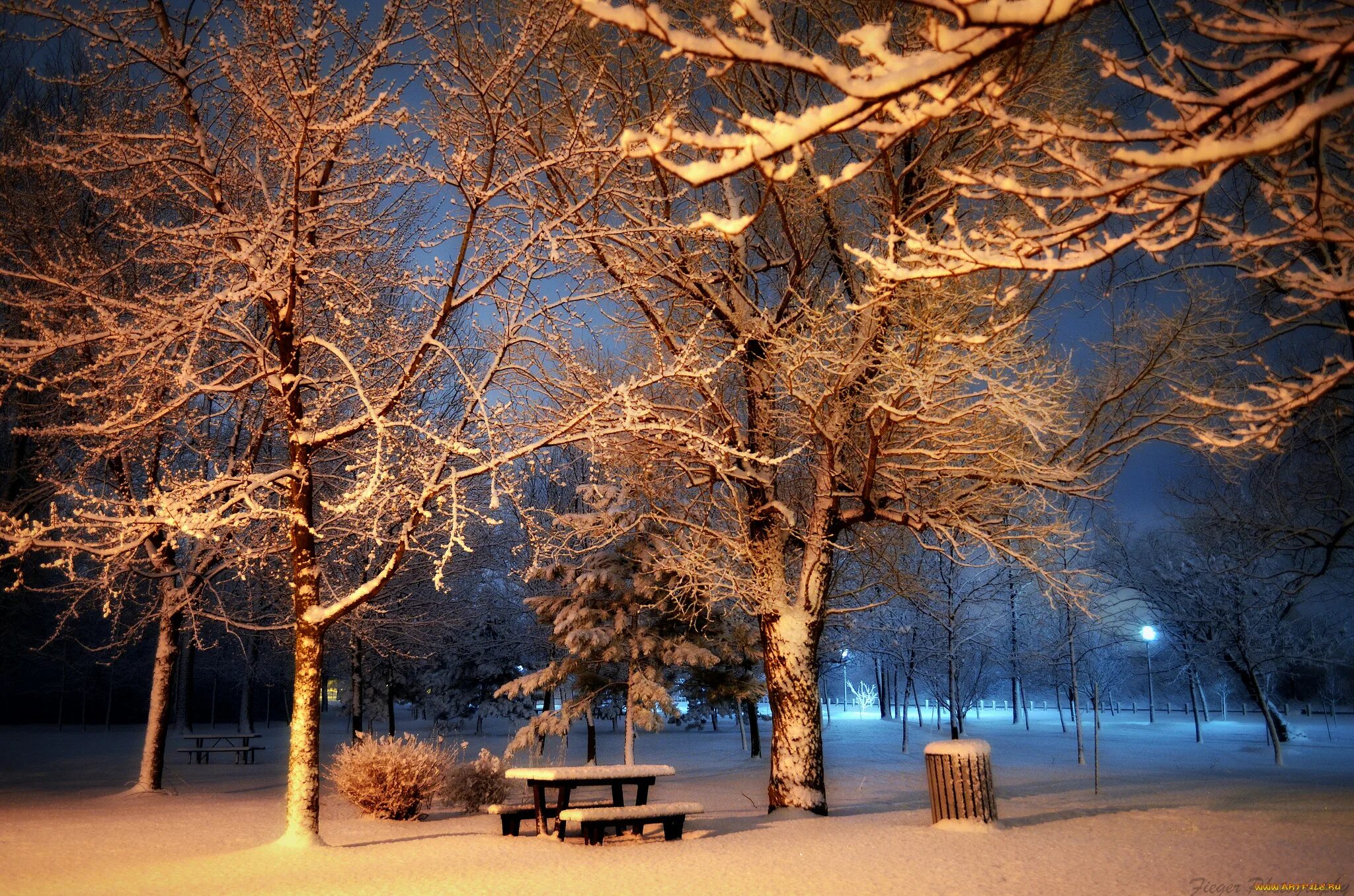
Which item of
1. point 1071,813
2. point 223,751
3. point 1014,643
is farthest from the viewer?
point 1014,643

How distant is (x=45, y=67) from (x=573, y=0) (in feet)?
63.7

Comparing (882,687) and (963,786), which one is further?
(882,687)

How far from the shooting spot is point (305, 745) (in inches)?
338

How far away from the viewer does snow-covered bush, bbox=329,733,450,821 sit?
36.5 ft

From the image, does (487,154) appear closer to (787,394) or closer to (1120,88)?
(787,394)

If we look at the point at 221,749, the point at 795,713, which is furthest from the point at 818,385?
the point at 221,749

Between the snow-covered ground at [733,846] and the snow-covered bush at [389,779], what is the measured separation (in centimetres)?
24

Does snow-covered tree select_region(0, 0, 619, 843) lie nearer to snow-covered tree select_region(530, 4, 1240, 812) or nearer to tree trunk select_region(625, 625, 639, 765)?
snow-covered tree select_region(530, 4, 1240, 812)

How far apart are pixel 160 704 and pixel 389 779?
21.1 feet

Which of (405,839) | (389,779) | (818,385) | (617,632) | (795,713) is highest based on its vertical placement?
(818,385)

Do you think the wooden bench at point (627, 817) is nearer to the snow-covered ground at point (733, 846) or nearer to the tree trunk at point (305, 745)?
the snow-covered ground at point (733, 846)

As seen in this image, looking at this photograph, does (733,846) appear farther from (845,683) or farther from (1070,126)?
(845,683)

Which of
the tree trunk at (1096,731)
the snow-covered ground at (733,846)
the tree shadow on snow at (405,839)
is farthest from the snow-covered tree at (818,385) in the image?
the tree shadow on snow at (405,839)

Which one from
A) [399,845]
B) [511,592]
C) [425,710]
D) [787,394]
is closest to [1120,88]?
[787,394]
